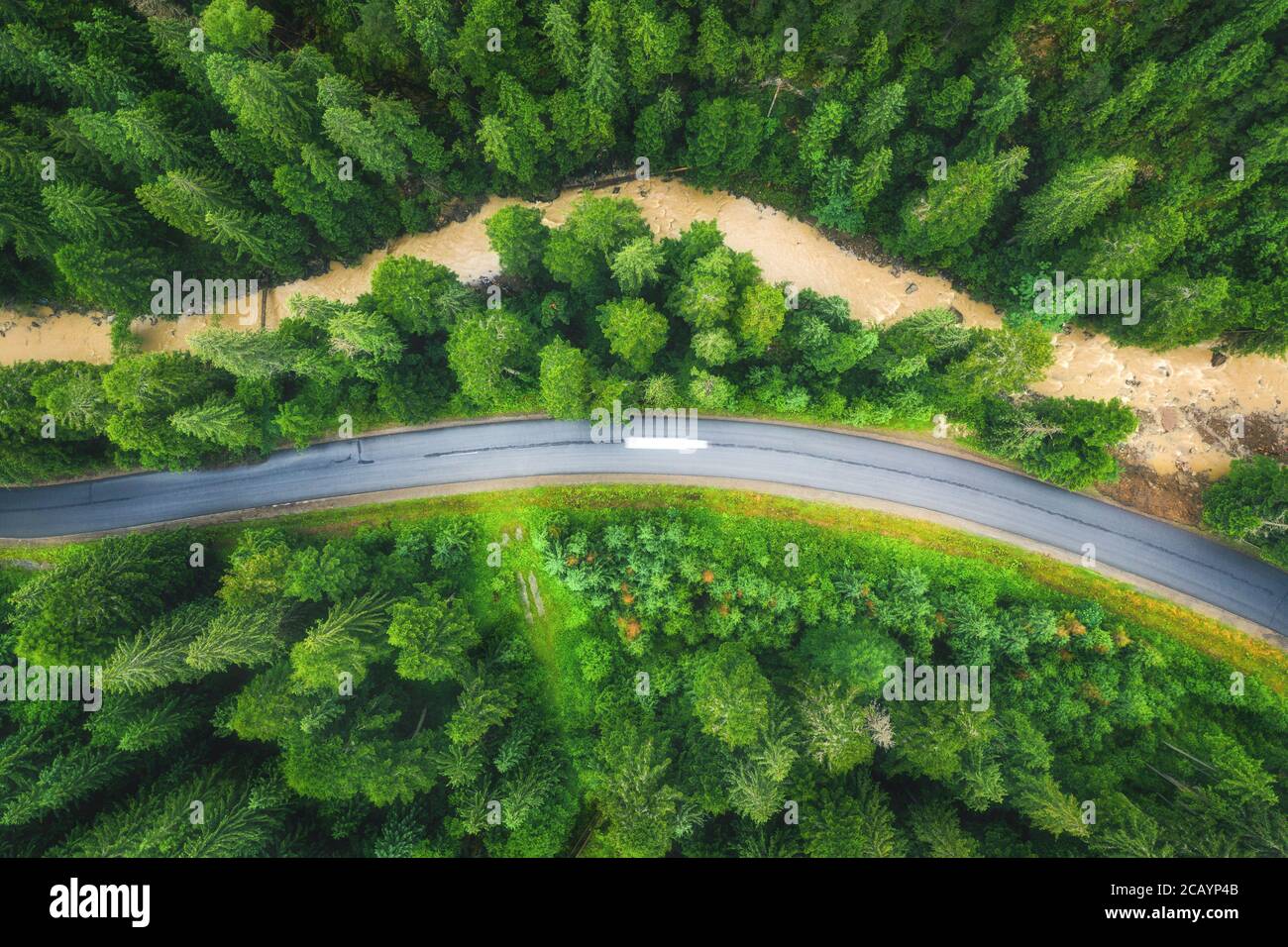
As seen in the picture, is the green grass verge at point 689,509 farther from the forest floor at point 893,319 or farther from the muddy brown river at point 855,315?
the muddy brown river at point 855,315

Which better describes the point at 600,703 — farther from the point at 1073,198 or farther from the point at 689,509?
the point at 1073,198

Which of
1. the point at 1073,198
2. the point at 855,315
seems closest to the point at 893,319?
the point at 855,315

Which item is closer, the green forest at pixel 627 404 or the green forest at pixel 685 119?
the green forest at pixel 627 404

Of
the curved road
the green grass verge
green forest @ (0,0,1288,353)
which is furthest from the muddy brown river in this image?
the green grass verge

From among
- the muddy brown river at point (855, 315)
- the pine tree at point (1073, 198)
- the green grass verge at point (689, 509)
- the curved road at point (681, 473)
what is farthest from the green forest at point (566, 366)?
the pine tree at point (1073, 198)

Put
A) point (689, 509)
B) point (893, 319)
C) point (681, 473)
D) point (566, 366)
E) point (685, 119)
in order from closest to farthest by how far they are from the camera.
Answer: point (566, 366)
point (685, 119)
point (689, 509)
point (681, 473)
point (893, 319)

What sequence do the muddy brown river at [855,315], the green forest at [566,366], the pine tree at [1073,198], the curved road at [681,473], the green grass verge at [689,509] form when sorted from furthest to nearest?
1. the muddy brown river at [855,315]
2. the curved road at [681,473]
3. the green grass verge at [689,509]
4. the green forest at [566,366]
5. the pine tree at [1073,198]

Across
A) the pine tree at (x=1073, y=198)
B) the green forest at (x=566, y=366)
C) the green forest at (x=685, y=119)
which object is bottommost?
the green forest at (x=566, y=366)
